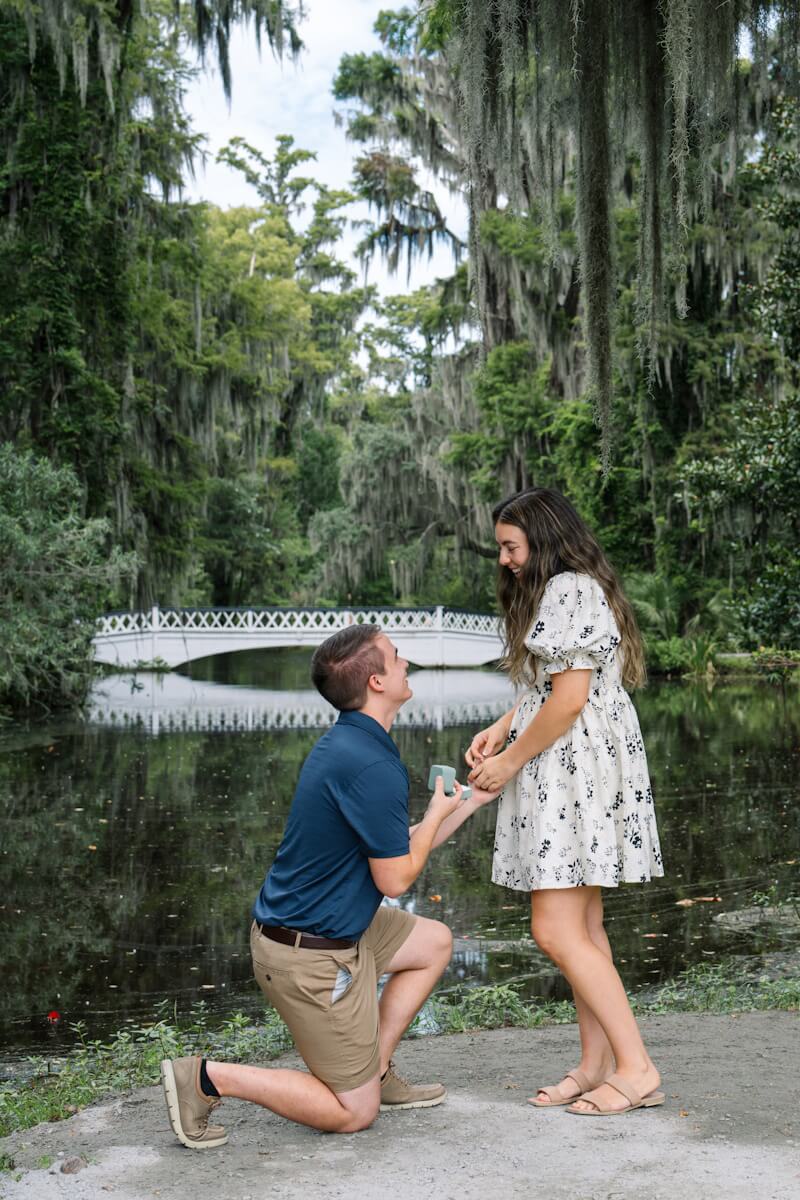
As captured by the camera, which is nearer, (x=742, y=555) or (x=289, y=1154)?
(x=289, y=1154)

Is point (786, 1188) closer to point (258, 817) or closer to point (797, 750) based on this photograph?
point (258, 817)

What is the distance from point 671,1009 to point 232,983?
2174 mm

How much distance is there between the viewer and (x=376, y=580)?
40.8m

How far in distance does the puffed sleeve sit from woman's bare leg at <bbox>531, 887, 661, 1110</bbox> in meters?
0.59

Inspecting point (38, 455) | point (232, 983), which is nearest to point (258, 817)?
point (232, 983)

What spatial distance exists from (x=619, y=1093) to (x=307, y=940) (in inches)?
35.7

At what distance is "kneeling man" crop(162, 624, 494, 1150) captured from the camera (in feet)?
10.2

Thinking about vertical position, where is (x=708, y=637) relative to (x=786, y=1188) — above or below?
above

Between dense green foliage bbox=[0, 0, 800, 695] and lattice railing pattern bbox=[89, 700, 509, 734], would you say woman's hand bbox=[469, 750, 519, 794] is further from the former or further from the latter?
lattice railing pattern bbox=[89, 700, 509, 734]

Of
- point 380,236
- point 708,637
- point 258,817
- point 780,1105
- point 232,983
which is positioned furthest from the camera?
point 380,236

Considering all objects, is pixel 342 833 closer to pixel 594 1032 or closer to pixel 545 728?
pixel 545 728

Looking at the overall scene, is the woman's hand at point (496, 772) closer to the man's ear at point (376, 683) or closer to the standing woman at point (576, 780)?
the standing woman at point (576, 780)

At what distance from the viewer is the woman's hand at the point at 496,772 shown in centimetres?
333

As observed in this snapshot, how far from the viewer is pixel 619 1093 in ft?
10.8
